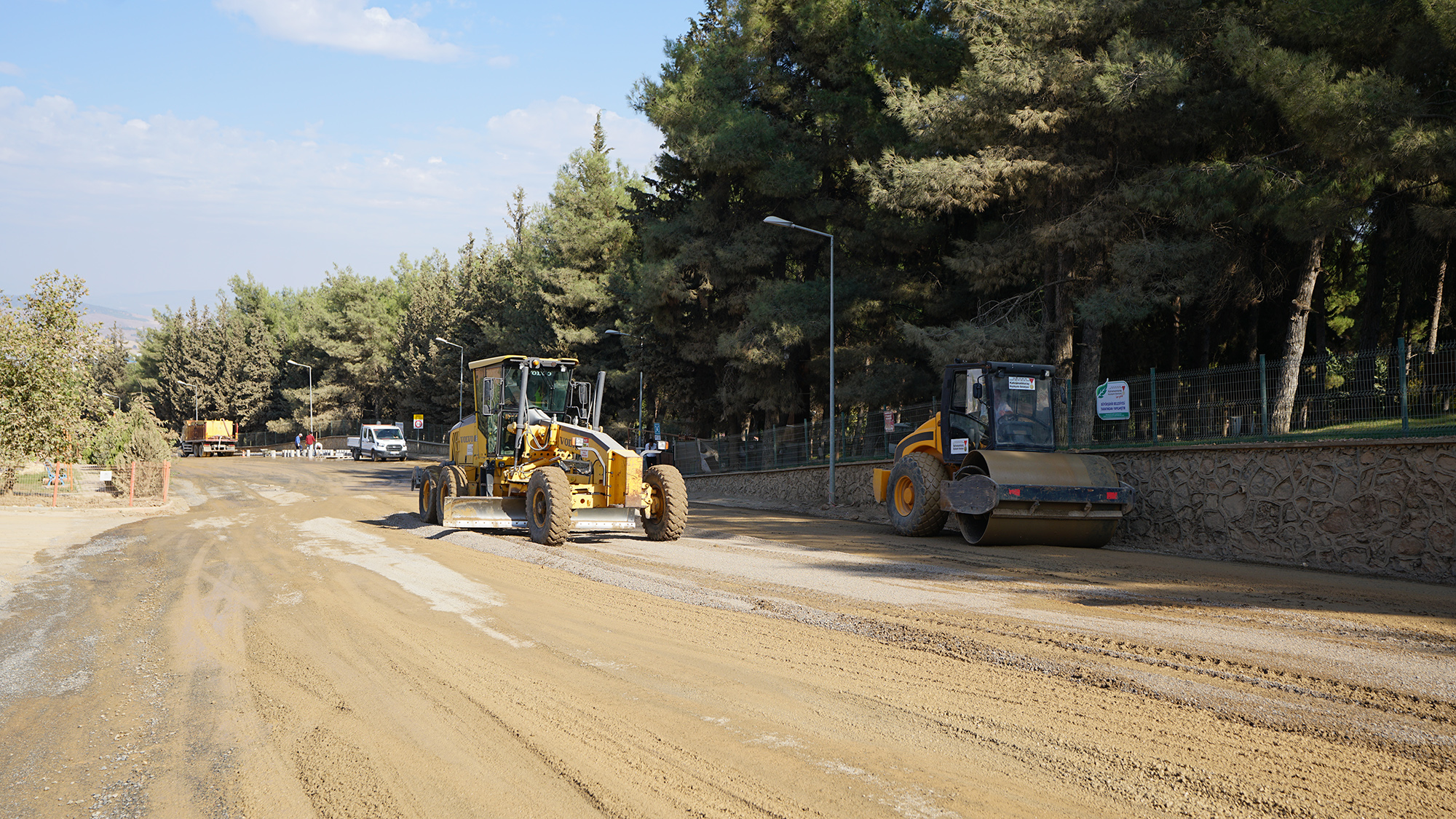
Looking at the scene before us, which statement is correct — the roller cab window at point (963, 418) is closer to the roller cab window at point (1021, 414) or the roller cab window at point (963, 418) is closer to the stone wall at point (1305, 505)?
the roller cab window at point (1021, 414)

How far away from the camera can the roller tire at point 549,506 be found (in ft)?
49.1

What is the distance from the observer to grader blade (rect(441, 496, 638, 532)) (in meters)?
16.0

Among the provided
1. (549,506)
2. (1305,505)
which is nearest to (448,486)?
(549,506)

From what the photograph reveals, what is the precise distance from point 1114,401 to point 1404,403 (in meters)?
5.18

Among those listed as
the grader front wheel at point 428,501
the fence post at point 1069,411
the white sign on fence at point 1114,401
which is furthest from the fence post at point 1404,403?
the grader front wheel at point 428,501

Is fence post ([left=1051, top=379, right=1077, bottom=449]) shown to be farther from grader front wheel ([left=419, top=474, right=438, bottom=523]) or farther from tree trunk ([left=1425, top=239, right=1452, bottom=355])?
grader front wheel ([left=419, top=474, right=438, bottom=523])

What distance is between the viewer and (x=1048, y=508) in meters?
14.8

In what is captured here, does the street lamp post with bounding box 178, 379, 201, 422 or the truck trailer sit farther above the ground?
the street lamp post with bounding box 178, 379, 201, 422

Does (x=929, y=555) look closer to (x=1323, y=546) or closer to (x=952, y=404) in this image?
(x=952, y=404)

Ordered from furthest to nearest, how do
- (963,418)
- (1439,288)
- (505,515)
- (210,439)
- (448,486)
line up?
(210,439) < (1439,288) < (448,486) < (505,515) < (963,418)

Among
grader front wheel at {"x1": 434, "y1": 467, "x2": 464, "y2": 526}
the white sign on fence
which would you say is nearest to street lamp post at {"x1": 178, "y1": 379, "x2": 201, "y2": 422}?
grader front wheel at {"x1": 434, "y1": 467, "x2": 464, "y2": 526}

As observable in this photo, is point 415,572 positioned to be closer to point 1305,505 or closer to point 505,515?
point 505,515

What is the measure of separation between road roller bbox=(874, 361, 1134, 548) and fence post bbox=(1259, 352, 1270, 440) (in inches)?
93.2

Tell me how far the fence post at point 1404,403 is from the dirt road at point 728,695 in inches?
112
